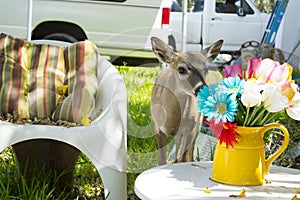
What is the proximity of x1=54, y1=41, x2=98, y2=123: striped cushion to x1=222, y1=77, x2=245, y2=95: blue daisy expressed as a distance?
36.4 inches

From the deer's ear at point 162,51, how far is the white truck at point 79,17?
4.20 m

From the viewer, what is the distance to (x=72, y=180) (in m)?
2.89

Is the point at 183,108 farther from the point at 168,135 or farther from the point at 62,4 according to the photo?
the point at 62,4

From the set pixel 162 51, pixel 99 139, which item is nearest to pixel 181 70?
pixel 162 51

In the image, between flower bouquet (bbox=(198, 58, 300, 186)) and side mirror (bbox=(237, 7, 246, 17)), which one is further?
side mirror (bbox=(237, 7, 246, 17))

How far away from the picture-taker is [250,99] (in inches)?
68.9

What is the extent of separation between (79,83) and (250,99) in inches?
45.4

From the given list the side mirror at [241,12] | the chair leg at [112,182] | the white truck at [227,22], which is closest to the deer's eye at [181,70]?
the chair leg at [112,182]

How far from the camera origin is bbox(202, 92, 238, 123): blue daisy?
5.84 ft

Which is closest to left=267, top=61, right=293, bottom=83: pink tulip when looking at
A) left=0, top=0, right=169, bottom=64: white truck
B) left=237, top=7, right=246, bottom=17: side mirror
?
left=0, top=0, right=169, bottom=64: white truck

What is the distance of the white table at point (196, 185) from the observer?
175 centimetres

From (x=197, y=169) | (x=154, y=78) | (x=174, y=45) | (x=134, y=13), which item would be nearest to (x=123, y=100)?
(x=154, y=78)

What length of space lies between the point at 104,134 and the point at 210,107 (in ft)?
2.38

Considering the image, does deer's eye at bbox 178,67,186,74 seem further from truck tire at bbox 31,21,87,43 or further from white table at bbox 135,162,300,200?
truck tire at bbox 31,21,87,43
